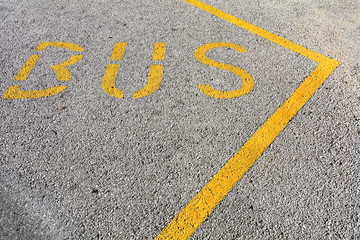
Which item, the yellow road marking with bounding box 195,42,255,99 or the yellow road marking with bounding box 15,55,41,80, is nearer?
the yellow road marking with bounding box 195,42,255,99

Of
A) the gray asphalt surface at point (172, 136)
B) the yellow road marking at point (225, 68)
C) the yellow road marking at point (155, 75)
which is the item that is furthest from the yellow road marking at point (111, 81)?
the yellow road marking at point (225, 68)

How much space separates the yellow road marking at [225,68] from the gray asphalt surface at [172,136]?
2.5 inches

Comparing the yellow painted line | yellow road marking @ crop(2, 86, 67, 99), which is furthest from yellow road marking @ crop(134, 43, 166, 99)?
the yellow painted line

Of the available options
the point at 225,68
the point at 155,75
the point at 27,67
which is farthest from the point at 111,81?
the point at 225,68

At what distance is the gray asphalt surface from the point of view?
7.85ft

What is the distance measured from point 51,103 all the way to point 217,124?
162 cm

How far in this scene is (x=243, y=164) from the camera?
2736 mm

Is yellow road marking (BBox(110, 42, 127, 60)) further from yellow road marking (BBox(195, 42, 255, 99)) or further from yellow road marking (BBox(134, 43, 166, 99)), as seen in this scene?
yellow road marking (BBox(195, 42, 255, 99))

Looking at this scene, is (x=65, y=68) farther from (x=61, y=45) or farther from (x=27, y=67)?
(x=61, y=45)

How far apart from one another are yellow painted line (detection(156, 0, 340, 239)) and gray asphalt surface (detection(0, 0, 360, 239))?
52mm

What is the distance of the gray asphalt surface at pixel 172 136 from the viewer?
239cm

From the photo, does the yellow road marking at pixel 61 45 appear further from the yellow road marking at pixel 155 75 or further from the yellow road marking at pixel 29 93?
the yellow road marking at pixel 155 75

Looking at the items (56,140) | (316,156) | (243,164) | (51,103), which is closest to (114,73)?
(51,103)

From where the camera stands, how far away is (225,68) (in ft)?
12.3
